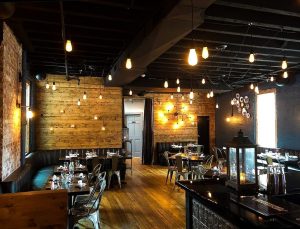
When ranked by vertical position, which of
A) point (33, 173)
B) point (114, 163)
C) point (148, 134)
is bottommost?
point (33, 173)

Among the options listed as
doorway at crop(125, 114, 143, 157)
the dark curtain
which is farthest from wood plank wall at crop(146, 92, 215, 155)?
doorway at crop(125, 114, 143, 157)

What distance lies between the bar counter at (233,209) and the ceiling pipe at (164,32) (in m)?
2.12

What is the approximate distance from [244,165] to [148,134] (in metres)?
10.2

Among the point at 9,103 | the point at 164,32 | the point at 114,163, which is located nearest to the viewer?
the point at 164,32

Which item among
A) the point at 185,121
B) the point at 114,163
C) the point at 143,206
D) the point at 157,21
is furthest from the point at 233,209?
the point at 185,121

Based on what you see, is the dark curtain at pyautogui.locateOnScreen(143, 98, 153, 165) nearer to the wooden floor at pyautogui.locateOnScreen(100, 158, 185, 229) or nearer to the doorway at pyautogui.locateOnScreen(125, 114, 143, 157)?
the doorway at pyautogui.locateOnScreen(125, 114, 143, 157)

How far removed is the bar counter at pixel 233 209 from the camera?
1.61 m

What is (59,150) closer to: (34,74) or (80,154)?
(80,154)

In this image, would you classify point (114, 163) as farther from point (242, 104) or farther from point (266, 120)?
point (242, 104)

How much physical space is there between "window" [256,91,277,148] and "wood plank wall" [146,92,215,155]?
10.3 ft

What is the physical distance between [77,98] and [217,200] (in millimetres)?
8416

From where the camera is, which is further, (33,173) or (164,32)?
(33,173)

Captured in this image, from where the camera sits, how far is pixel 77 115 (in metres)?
9.73

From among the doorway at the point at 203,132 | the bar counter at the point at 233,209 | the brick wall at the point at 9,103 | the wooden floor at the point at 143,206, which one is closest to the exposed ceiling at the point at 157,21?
the brick wall at the point at 9,103
